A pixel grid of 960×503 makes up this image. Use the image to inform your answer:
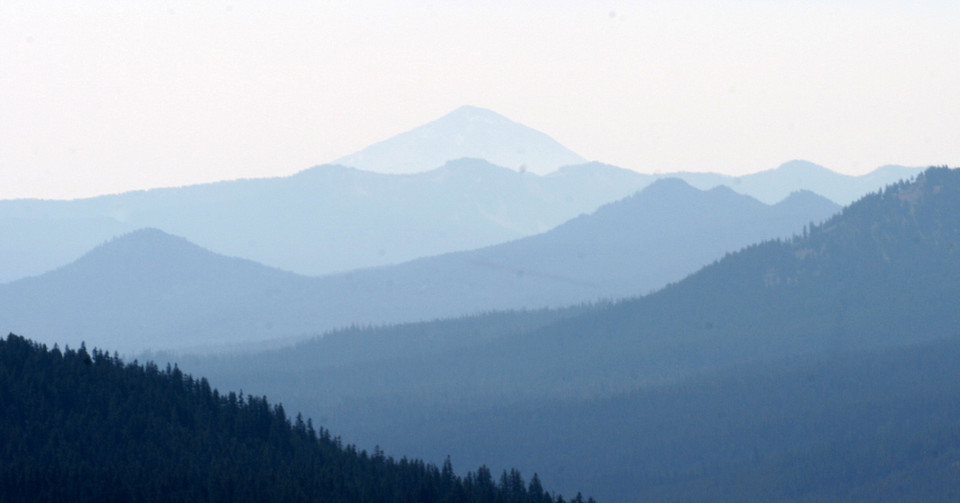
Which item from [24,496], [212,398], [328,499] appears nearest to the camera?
[24,496]

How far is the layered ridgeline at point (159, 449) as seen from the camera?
13400 centimetres

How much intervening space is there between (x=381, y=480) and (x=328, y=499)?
18054mm

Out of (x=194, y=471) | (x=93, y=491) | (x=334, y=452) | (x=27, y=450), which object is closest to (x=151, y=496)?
(x=93, y=491)

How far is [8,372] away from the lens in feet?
568

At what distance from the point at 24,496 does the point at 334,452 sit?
60.7 meters


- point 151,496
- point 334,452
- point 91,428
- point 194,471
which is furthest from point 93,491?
point 334,452

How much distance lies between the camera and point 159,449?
524 ft

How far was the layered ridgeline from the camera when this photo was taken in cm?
13400

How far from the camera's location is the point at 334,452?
602 feet

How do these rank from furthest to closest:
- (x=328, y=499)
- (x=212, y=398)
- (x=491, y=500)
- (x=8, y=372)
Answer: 1. (x=212, y=398)
2. (x=8, y=372)
3. (x=491, y=500)
4. (x=328, y=499)

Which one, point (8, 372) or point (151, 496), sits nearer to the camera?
point (151, 496)

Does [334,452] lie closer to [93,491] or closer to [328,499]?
[328,499]

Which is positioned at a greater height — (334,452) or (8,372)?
(8,372)

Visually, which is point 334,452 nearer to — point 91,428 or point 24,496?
point 91,428
